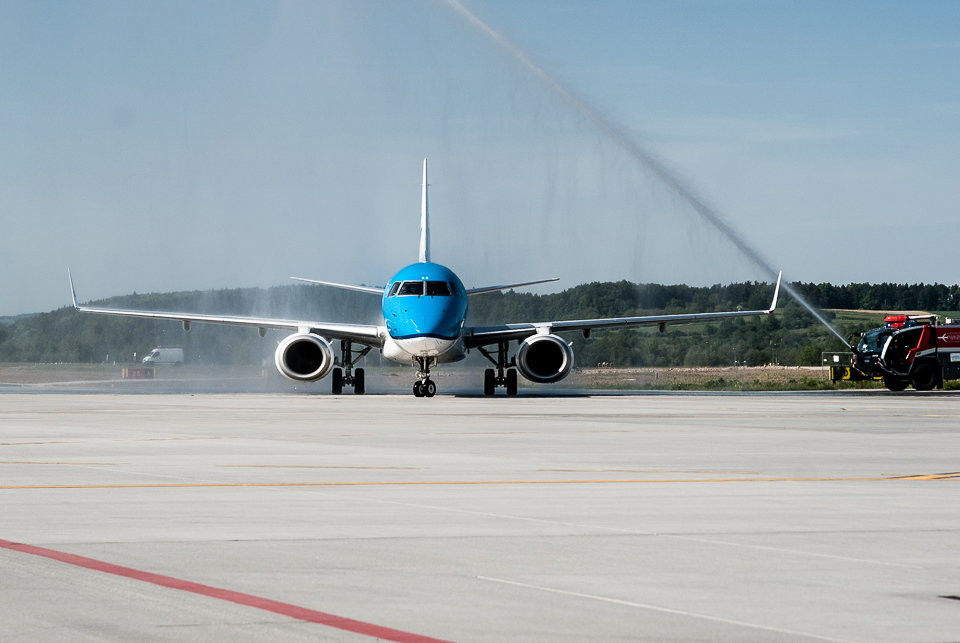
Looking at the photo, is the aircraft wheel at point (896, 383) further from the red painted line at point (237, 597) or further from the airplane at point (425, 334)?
the red painted line at point (237, 597)

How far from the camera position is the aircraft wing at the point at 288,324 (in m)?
→ 50.9

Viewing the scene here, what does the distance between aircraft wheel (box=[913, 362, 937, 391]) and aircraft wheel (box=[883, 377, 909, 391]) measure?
533 mm

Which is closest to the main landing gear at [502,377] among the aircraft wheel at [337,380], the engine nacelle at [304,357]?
the aircraft wheel at [337,380]

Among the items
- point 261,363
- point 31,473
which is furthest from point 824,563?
point 261,363

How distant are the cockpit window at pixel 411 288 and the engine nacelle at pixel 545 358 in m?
4.94

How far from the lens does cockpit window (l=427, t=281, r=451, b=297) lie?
4719 cm

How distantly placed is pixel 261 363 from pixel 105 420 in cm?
4014

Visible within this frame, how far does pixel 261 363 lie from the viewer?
232 ft

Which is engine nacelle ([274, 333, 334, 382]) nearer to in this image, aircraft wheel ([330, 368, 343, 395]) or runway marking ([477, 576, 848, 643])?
aircraft wheel ([330, 368, 343, 395])

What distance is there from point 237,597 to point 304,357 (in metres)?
42.9

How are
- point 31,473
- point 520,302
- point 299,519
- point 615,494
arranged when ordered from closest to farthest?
point 299,519
point 615,494
point 31,473
point 520,302

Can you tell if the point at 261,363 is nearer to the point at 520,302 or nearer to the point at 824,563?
the point at 520,302

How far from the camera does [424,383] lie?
159 feet

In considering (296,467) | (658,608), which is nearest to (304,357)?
(296,467)
